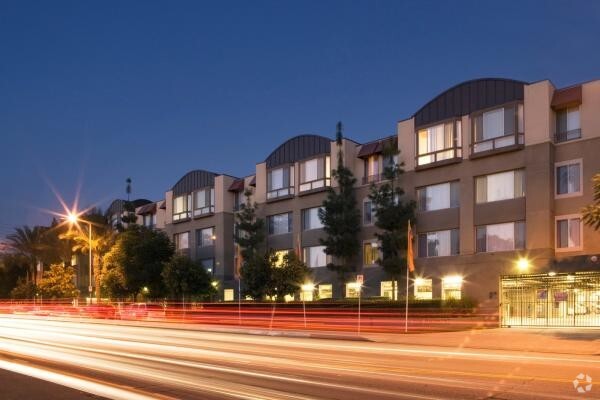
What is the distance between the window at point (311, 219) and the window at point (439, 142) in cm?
1061

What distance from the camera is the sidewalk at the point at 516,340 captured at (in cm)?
2011

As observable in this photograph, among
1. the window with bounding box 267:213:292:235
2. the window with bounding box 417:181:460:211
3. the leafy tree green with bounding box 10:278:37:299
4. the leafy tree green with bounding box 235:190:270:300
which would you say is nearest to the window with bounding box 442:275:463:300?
the window with bounding box 417:181:460:211

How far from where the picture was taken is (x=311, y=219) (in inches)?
1992

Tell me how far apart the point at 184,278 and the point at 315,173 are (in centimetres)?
1288

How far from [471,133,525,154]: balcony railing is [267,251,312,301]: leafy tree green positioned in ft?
44.3

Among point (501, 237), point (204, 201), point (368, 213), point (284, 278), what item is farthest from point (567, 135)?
point (204, 201)

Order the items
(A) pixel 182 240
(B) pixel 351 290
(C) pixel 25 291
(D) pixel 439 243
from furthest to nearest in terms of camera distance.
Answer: (C) pixel 25 291 < (A) pixel 182 240 < (B) pixel 351 290 < (D) pixel 439 243

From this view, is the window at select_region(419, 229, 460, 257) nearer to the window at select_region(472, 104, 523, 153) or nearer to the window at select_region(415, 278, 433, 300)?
the window at select_region(415, 278, 433, 300)

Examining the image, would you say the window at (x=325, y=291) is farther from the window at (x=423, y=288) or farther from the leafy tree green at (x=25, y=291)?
the leafy tree green at (x=25, y=291)

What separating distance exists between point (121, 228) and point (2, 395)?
201 ft

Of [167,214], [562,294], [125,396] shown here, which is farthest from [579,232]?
[167,214]

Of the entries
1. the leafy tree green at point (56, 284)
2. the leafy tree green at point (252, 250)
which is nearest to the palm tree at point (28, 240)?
the leafy tree green at point (56, 284)

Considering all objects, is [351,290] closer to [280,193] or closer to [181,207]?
[280,193]

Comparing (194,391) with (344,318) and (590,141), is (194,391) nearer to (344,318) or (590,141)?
(344,318)
